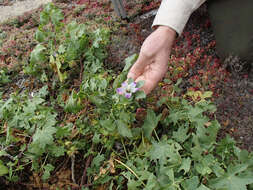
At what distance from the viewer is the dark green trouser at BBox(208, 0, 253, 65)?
2383 mm

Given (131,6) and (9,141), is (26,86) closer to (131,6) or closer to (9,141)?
(9,141)

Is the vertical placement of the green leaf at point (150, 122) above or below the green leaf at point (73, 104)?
below

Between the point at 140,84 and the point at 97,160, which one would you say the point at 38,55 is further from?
the point at 140,84

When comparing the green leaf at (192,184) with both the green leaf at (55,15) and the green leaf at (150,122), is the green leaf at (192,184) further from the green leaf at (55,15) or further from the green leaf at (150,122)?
the green leaf at (55,15)

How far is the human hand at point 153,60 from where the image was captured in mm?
1782

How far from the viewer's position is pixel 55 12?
2334mm

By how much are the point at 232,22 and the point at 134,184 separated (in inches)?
79.8

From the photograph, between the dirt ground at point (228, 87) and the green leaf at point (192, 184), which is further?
A: the dirt ground at point (228, 87)

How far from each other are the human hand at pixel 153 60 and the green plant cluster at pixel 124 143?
86 millimetres

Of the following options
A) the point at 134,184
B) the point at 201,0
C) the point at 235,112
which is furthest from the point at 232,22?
the point at 134,184

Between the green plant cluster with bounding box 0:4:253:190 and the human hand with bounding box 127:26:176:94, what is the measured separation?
9cm

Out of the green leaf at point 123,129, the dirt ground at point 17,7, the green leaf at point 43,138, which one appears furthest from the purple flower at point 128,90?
the dirt ground at point 17,7

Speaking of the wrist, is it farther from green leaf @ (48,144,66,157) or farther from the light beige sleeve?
green leaf @ (48,144,66,157)

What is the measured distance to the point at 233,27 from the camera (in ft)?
8.23
